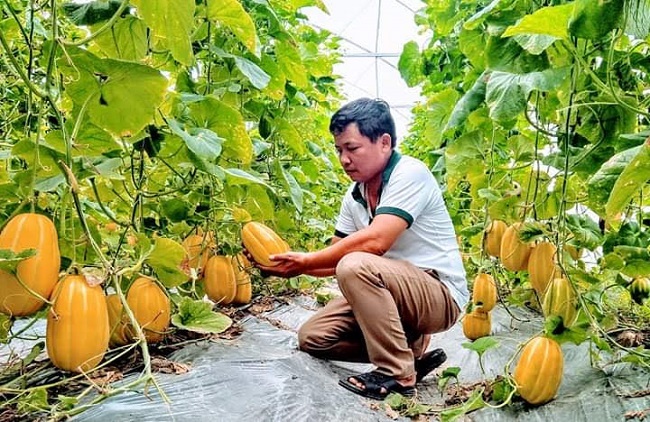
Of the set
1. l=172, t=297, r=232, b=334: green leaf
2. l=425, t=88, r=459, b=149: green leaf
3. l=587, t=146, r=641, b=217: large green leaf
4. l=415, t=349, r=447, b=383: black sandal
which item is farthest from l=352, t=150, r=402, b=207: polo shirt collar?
l=587, t=146, r=641, b=217: large green leaf

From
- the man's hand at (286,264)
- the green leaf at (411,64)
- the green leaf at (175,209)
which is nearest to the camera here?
the green leaf at (175,209)

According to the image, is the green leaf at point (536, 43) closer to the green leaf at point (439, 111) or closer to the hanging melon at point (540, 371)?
the hanging melon at point (540, 371)

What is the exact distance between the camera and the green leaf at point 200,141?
1261mm

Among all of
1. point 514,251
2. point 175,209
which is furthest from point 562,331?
point 175,209

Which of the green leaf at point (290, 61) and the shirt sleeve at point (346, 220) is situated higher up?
the green leaf at point (290, 61)

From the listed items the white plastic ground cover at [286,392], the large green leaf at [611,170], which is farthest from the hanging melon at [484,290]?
the large green leaf at [611,170]

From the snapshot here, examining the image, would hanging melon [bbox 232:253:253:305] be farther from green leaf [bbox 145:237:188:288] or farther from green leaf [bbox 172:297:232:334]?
green leaf [bbox 145:237:188:288]

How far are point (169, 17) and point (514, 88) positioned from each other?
0.76 metres

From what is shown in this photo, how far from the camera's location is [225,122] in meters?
1.55

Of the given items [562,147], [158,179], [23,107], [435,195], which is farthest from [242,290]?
[562,147]

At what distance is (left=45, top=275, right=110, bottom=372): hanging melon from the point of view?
3.33 feet

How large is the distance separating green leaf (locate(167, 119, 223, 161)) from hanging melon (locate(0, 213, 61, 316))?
0.36 metres

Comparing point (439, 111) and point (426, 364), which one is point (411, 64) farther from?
point (426, 364)

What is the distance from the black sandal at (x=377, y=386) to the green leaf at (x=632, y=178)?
1.11 meters
